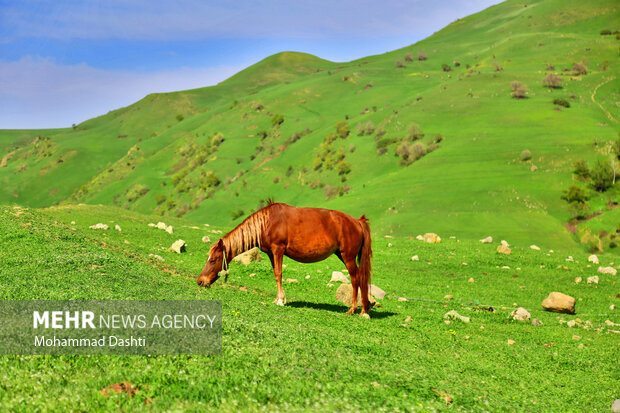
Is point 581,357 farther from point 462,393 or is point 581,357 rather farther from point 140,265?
point 140,265

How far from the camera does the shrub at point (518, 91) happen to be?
111 m

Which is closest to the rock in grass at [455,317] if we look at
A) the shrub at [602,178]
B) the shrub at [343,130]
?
the shrub at [602,178]

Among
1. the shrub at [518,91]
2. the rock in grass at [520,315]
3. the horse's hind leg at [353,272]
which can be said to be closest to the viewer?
the horse's hind leg at [353,272]

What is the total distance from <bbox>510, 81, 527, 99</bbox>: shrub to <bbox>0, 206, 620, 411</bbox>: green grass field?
9134 centimetres

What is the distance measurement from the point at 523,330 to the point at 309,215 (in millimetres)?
10434

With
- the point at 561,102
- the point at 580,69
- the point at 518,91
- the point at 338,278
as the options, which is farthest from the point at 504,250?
the point at 580,69

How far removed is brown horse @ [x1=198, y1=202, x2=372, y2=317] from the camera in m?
17.2

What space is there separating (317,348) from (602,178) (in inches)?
2804

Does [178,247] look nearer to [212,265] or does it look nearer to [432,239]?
[212,265]

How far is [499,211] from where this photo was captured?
65.0 meters

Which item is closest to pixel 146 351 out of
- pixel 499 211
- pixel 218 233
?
pixel 218 233

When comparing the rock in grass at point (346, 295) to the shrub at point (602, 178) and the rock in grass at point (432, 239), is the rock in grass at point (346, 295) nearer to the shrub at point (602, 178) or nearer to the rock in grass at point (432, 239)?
the rock in grass at point (432, 239)

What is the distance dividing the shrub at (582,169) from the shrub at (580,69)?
2856 inches

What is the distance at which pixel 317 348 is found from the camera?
11875mm
